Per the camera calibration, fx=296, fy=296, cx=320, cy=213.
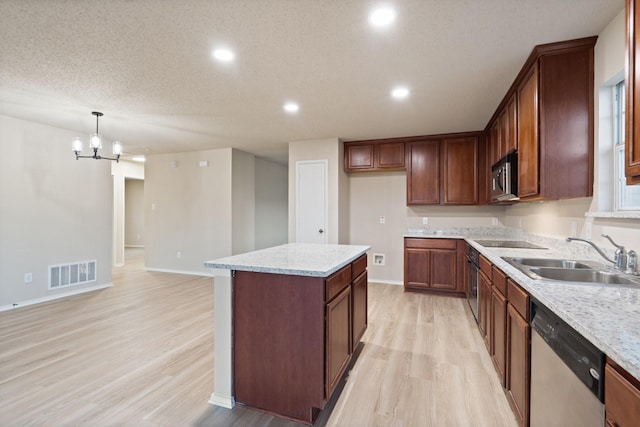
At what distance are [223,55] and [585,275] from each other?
2858 mm

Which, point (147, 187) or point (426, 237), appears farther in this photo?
point (147, 187)

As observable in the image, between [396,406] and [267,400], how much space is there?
2.69 ft

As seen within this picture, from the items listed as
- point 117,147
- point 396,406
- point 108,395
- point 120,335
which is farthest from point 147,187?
point 396,406

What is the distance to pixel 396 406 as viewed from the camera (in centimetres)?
190

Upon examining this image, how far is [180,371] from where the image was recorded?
7.50 feet

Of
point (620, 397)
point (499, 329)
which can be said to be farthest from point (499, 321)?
point (620, 397)

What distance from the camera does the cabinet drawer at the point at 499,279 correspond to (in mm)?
1899

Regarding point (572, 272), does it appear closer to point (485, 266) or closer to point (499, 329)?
point (499, 329)

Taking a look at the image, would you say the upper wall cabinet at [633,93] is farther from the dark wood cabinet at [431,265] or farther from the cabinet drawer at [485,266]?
the dark wood cabinet at [431,265]

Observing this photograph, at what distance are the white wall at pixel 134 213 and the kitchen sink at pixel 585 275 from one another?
35.2 feet

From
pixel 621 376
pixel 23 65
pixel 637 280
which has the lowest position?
pixel 621 376

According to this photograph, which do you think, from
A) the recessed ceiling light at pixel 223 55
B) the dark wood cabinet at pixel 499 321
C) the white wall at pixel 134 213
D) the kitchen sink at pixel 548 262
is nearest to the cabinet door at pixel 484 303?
the dark wood cabinet at pixel 499 321

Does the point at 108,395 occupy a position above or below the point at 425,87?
below

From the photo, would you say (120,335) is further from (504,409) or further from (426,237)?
(426,237)
